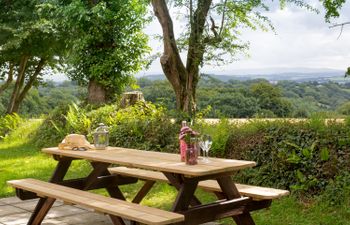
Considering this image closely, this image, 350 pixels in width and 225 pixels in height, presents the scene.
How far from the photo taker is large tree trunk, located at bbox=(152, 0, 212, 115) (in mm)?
10648

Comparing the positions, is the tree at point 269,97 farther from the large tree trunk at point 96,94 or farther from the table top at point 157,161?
the table top at point 157,161

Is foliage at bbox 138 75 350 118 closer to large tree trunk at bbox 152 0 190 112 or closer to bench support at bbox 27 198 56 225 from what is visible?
large tree trunk at bbox 152 0 190 112


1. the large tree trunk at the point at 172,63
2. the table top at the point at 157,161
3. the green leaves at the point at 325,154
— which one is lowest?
the green leaves at the point at 325,154

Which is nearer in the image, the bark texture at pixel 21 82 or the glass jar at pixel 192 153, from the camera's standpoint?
the glass jar at pixel 192 153

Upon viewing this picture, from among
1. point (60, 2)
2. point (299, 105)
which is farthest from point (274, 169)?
point (60, 2)

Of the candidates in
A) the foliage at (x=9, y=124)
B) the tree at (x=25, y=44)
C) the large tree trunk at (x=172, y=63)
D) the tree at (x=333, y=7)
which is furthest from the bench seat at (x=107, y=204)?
the tree at (x=25, y=44)

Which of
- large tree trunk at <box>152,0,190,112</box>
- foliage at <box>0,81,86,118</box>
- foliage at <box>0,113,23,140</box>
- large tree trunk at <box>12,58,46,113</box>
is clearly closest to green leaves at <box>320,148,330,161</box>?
large tree trunk at <box>152,0,190,112</box>

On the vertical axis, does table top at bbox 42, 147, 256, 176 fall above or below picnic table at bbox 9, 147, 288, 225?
above

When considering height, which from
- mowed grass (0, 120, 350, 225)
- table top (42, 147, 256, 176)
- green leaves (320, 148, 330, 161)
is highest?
table top (42, 147, 256, 176)

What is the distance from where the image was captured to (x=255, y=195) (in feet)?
15.5

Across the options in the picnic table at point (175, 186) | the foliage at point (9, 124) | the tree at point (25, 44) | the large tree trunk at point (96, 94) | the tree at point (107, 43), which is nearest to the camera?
the picnic table at point (175, 186)

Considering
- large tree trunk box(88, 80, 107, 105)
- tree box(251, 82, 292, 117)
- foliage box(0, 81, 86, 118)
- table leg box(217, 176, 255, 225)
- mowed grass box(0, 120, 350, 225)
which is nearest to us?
table leg box(217, 176, 255, 225)

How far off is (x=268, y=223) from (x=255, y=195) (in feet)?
3.64

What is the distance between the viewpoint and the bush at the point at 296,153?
20.6 ft
